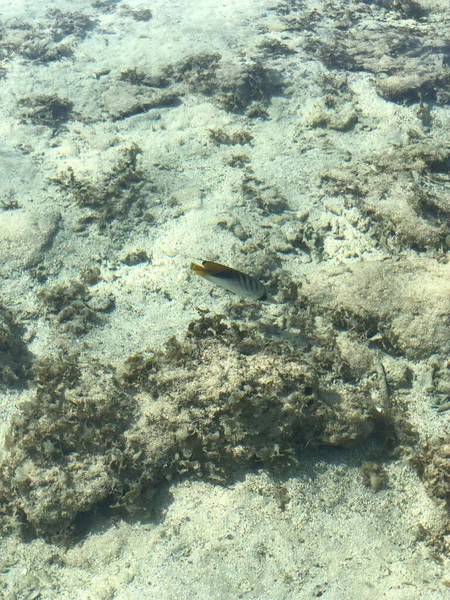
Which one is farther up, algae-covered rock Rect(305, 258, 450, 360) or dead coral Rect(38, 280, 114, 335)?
algae-covered rock Rect(305, 258, 450, 360)

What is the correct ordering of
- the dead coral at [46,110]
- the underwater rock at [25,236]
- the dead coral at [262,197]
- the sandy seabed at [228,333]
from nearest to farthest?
the sandy seabed at [228,333]
the underwater rock at [25,236]
the dead coral at [262,197]
the dead coral at [46,110]

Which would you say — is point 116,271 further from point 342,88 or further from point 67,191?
point 342,88

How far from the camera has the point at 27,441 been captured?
341 cm

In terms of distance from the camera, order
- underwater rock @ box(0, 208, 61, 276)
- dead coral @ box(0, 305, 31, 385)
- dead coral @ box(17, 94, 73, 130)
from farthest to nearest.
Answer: dead coral @ box(17, 94, 73, 130)
underwater rock @ box(0, 208, 61, 276)
dead coral @ box(0, 305, 31, 385)

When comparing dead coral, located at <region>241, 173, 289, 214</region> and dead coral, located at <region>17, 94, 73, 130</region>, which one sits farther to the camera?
dead coral, located at <region>17, 94, 73, 130</region>

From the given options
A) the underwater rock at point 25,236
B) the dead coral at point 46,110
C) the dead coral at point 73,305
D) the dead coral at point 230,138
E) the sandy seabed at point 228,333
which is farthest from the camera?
the dead coral at point 46,110

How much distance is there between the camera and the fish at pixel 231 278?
3410 mm

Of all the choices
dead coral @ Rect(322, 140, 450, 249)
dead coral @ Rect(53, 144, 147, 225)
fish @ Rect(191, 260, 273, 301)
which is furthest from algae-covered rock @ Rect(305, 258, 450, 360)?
dead coral @ Rect(53, 144, 147, 225)

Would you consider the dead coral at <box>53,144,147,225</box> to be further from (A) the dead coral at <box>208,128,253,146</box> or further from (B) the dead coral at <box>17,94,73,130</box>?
(B) the dead coral at <box>17,94,73,130</box>

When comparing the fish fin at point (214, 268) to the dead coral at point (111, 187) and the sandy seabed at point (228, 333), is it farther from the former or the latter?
the dead coral at point (111, 187)

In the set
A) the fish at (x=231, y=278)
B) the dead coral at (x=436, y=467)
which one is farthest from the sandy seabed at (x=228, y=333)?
the fish at (x=231, y=278)

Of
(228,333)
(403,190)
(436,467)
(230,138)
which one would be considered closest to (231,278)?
(228,333)

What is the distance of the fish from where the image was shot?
3.41 m

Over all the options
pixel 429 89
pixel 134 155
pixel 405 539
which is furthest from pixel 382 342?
pixel 429 89
